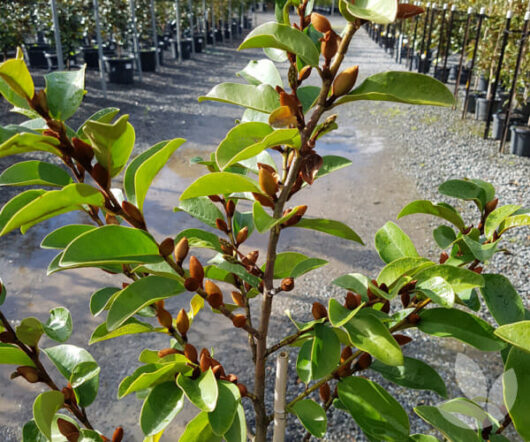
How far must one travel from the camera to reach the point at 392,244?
Answer: 87cm

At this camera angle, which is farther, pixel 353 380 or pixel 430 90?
pixel 353 380

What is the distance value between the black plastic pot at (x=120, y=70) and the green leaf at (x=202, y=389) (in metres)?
9.90

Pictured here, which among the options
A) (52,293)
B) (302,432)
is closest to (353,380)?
(302,432)

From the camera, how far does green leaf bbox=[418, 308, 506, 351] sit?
0.66 metres

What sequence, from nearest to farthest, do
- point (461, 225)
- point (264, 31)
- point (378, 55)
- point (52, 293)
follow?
1. point (264, 31)
2. point (461, 225)
3. point (52, 293)
4. point (378, 55)

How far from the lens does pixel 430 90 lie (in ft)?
1.81

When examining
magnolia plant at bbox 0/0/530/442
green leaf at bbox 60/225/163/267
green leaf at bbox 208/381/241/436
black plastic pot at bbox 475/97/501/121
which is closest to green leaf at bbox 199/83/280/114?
magnolia plant at bbox 0/0/530/442

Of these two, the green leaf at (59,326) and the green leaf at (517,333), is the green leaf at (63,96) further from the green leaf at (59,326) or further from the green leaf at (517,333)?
the green leaf at (517,333)

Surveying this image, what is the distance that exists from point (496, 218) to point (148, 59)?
11.5 meters

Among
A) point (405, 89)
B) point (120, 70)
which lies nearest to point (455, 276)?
point (405, 89)

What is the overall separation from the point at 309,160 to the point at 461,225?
0.34 meters

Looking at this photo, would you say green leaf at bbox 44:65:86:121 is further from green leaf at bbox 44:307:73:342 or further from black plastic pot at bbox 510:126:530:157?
black plastic pot at bbox 510:126:530:157

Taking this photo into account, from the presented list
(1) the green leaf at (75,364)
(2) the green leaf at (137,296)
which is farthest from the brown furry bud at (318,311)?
(1) the green leaf at (75,364)

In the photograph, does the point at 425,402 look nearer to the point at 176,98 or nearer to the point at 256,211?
the point at 256,211
